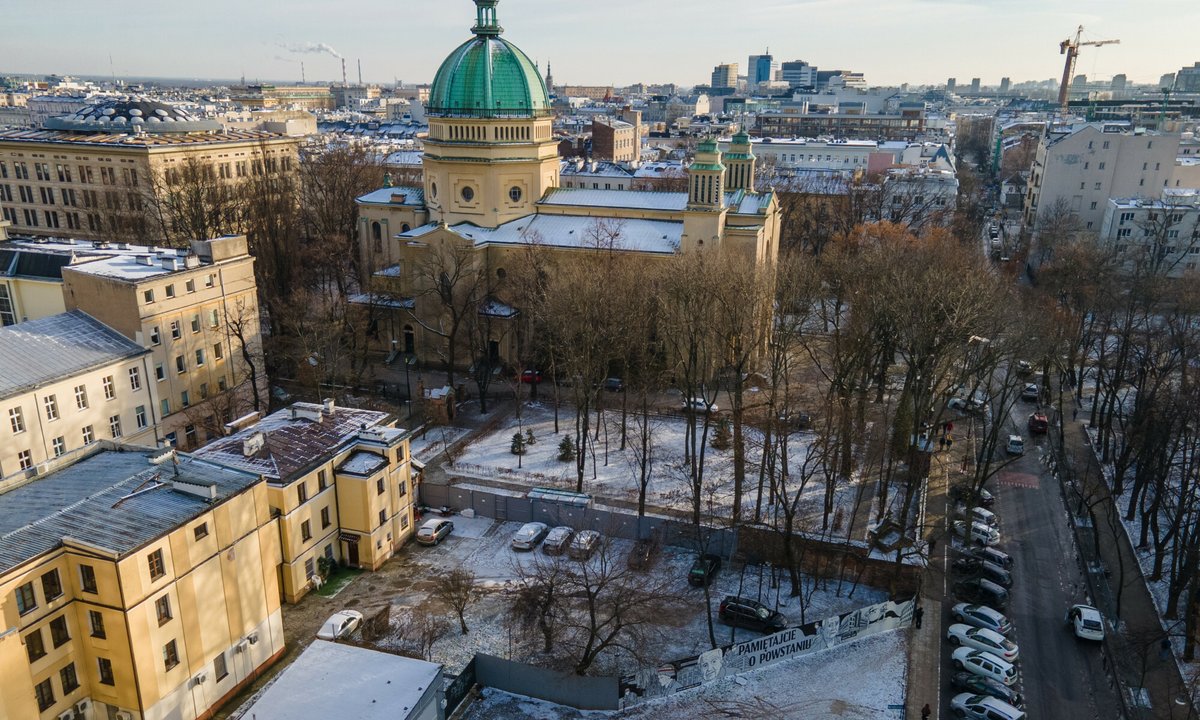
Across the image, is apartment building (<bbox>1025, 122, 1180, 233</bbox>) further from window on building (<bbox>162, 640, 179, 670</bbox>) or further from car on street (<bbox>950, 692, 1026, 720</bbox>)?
window on building (<bbox>162, 640, 179, 670</bbox>)

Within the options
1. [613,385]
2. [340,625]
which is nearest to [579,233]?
[613,385]

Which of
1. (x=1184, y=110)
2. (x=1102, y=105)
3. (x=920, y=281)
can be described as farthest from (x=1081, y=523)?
(x=1102, y=105)

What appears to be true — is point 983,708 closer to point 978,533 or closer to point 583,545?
point 978,533

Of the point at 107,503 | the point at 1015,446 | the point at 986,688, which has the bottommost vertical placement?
the point at 986,688

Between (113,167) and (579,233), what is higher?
(113,167)

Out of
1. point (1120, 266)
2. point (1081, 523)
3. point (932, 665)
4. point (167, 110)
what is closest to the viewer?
point (932, 665)

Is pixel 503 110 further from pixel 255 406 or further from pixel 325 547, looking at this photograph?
pixel 325 547

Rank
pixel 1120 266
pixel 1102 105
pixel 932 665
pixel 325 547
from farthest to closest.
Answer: pixel 1102 105, pixel 1120 266, pixel 325 547, pixel 932 665
